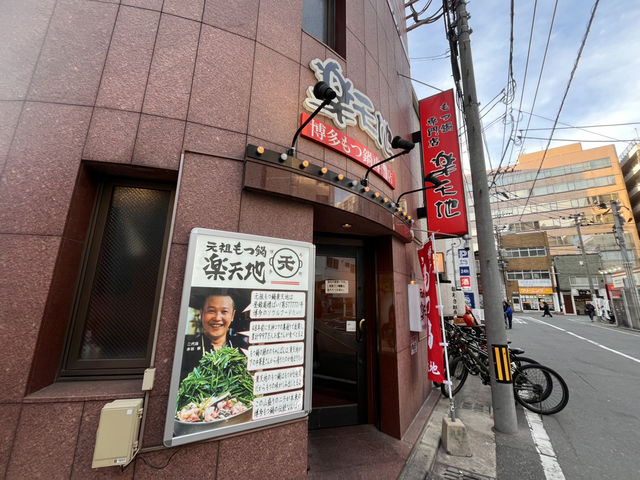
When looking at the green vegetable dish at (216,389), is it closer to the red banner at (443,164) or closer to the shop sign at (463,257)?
the red banner at (443,164)

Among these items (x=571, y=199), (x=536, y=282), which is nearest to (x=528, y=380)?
(x=536, y=282)

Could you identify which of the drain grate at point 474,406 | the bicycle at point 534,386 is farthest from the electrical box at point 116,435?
the drain grate at point 474,406

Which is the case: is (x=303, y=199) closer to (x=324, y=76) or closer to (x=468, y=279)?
(x=324, y=76)

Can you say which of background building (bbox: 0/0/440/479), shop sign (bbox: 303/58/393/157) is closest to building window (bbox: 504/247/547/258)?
shop sign (bbox: 303/58/393/157)

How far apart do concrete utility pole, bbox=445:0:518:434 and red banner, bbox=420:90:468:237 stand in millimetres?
512

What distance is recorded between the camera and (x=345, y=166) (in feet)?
12.8

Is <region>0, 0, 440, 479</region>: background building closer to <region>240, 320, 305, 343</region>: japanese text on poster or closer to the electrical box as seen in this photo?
the electrical box

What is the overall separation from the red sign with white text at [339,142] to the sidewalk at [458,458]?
435 centimetres

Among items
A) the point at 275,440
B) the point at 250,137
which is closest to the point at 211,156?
the point at 250,137

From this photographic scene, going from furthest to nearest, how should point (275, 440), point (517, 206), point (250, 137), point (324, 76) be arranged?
1. point (517, 206)
2. point (324, 76)
3. point (250, 137)
4. point (275, 440)

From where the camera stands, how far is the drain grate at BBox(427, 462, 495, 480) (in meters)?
3.18

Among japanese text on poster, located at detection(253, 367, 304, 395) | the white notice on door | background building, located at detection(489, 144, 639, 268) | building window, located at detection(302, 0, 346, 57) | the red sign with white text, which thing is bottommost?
japanese text on poster, located at detection(253, 367, 304, 395)

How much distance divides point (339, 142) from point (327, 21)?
2.95 m

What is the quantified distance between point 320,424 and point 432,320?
258 cm
